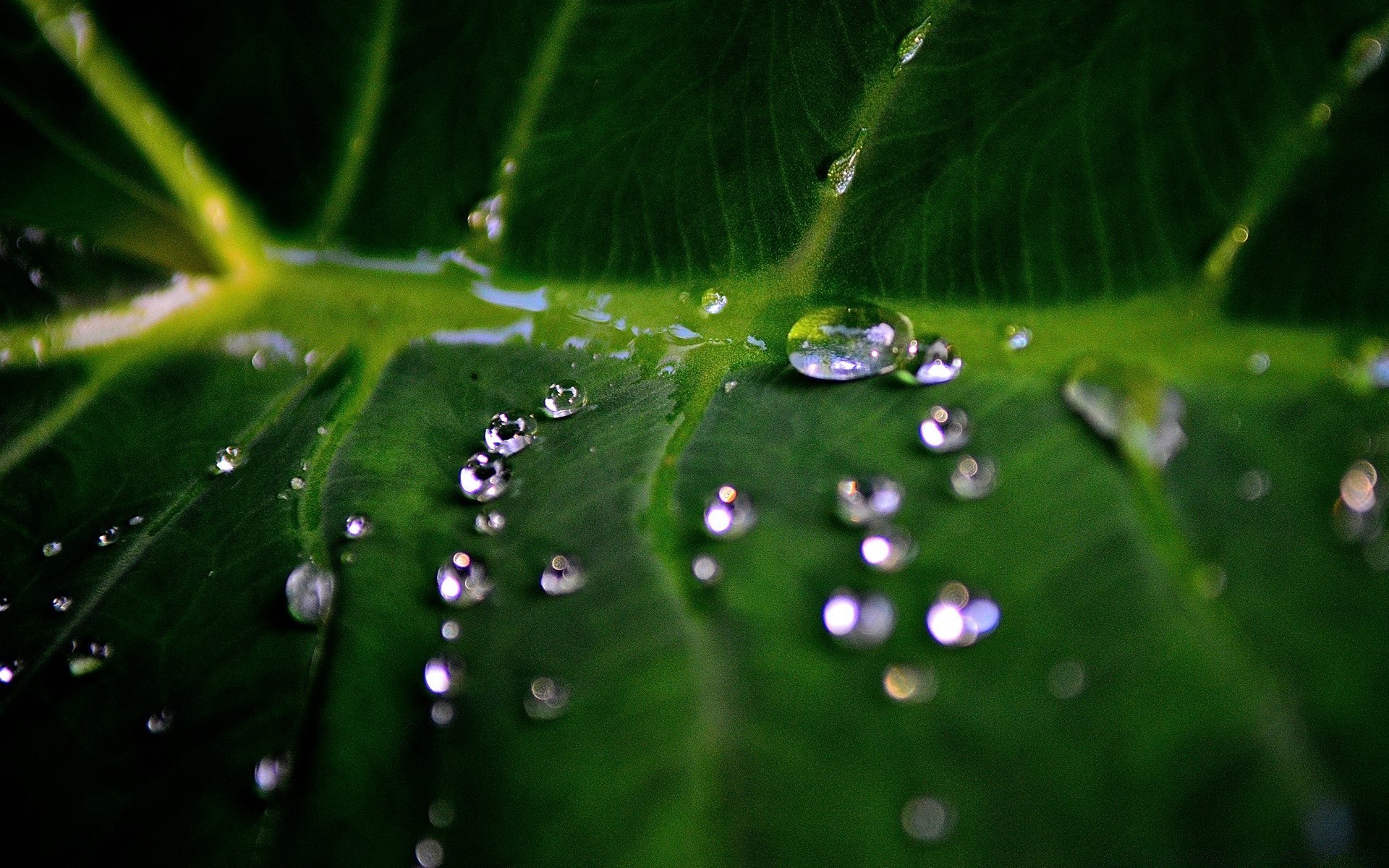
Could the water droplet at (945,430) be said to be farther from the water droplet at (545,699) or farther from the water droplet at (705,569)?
the water droplet at (545,699)

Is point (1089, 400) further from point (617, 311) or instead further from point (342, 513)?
point (342, 513)

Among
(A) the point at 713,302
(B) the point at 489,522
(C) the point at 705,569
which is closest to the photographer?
(C) the point at 705,569

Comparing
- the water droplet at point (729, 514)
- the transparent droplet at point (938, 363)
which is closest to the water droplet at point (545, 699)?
the water droplet at point (729, 514)

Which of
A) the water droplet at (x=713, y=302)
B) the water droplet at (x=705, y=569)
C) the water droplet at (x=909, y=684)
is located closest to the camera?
the water droplet at (x=909, y=684)

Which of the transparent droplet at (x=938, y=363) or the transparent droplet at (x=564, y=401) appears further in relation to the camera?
the transparent droplet at (x=564, y=401)

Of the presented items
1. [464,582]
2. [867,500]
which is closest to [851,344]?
[867,500]

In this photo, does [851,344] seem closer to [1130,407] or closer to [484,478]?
[1130,407]
